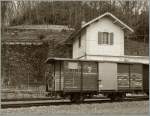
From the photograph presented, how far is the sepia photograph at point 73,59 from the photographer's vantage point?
17469mm

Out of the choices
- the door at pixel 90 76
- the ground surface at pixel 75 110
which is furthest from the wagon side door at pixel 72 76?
the ground surface at pixel 75 110

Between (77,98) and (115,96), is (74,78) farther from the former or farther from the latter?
(115,96)

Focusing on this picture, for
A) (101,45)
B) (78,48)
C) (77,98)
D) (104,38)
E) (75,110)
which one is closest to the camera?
(75,110)

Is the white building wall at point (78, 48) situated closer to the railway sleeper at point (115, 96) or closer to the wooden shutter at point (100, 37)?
the wooden shutter at point (100, 37)

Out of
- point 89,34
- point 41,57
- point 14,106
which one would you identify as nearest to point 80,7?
point 41,57

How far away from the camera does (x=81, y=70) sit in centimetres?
1888

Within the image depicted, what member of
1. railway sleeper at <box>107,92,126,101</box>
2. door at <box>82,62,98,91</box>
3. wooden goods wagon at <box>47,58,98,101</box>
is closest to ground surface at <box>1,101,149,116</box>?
wooden goods wagon at <box>47,58,98,101</box>

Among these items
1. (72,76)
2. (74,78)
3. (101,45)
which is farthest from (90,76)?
(101,45)

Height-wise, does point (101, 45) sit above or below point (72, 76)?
above

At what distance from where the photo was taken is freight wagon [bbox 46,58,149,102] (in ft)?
60.7

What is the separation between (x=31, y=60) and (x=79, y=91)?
2232 cm

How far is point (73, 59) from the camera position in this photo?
61.4 ft

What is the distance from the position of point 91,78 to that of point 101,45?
1516 centimetres

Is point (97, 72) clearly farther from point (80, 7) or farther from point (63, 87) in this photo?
point (80, 7)
